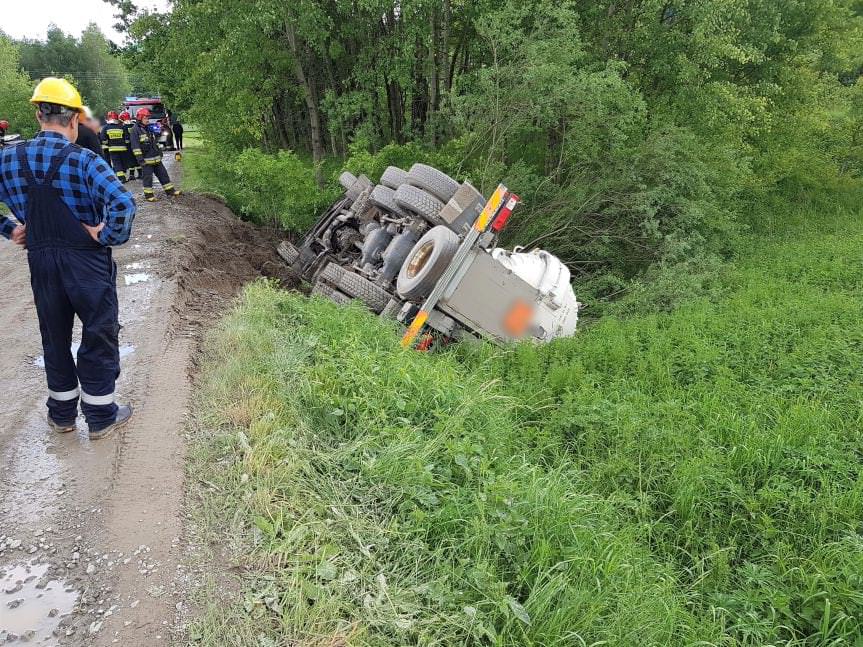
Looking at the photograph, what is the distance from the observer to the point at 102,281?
8.95 ft

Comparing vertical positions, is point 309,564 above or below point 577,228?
below

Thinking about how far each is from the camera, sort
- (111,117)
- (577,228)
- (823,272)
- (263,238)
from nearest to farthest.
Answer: (823,272), (577,228), (263,238), (111,117)

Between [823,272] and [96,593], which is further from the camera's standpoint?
[823,272]

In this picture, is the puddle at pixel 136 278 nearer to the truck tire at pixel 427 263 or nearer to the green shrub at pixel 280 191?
the truck tire at pixel 427 263

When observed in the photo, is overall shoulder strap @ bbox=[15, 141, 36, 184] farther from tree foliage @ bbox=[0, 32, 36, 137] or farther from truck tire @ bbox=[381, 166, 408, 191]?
tree foliage @ bbox=[0, 32, 36, 137]

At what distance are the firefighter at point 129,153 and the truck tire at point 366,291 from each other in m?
6.48

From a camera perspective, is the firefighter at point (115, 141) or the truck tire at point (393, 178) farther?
the firefighter at point (115, 141)

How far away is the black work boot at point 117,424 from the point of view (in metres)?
2.73

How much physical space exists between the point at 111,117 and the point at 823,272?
1178 cm

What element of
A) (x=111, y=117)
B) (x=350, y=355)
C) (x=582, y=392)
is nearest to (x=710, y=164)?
(x=582, y=392)

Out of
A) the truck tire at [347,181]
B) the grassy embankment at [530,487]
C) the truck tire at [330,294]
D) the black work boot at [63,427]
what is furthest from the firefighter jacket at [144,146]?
the black work boot at [63,427]

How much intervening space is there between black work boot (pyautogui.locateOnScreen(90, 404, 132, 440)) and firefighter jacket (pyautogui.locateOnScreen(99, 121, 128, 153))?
8.43m

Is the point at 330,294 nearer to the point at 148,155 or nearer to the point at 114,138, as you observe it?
the point at 148,155

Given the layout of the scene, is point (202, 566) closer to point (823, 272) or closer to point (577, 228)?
point (577, 228)
